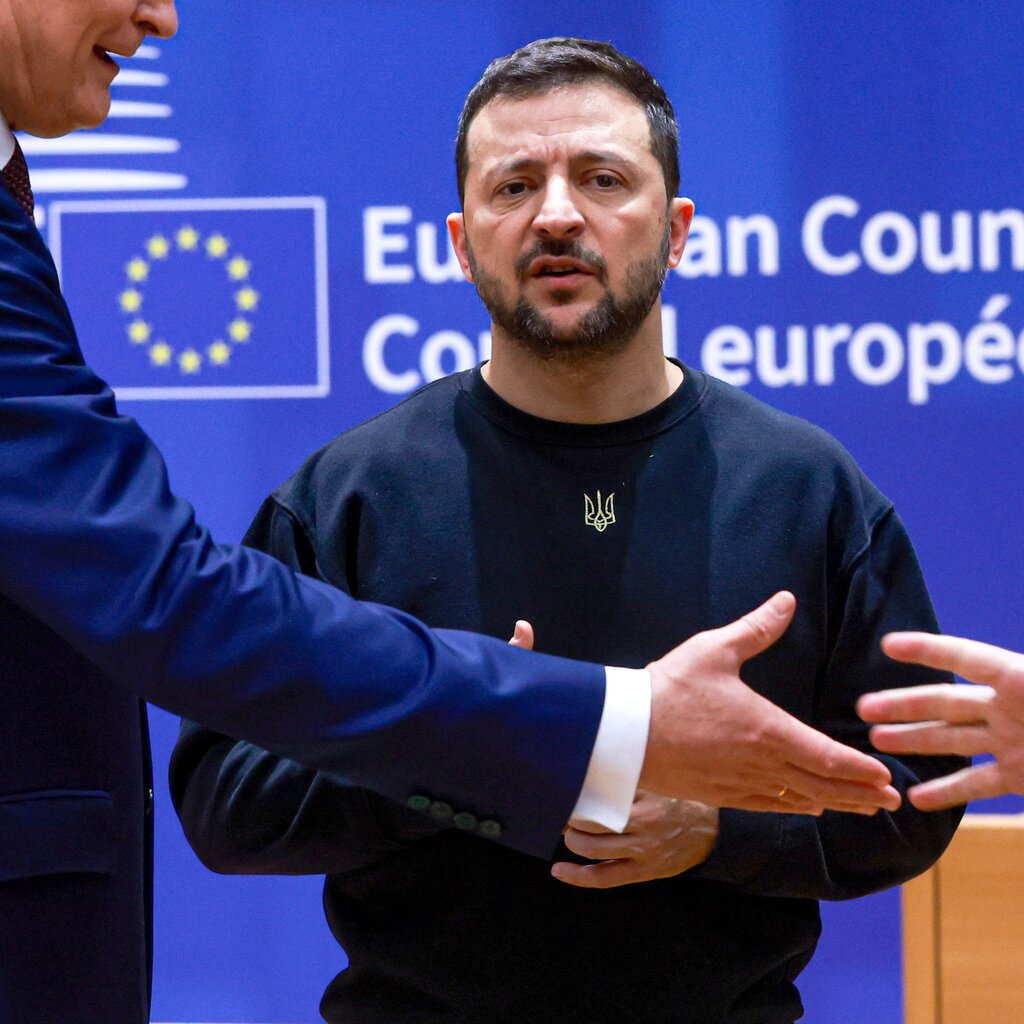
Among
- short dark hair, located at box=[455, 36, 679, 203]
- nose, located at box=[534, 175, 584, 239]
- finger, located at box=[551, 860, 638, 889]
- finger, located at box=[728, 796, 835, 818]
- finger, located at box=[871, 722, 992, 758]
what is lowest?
finger, located at box=[551, 860, 638, 889]

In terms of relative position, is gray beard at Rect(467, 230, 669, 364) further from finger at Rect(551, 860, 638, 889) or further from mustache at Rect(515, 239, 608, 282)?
finger at Rect(551, 860, 638, 889)

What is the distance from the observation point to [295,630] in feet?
4.47

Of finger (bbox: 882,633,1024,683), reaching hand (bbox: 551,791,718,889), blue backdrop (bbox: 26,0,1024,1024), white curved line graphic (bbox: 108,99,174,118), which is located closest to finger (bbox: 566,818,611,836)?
reaching hand (bbox: 551,791,718,889)

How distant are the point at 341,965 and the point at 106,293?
1.60 metres

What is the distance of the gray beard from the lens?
1984 millimetres

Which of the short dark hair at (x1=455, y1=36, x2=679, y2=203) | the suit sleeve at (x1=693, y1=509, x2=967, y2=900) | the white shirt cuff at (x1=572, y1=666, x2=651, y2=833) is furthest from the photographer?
the short dark hair at (x1=455, y1=36, x2=679, y2=203)

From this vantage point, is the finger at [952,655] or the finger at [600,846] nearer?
the finger at [952,655]

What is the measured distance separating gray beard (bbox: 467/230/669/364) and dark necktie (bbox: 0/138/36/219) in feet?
2.28

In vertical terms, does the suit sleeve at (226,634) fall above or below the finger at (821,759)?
above

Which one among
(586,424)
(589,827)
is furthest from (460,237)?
(589,827)

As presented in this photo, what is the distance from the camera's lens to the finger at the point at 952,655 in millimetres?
1554

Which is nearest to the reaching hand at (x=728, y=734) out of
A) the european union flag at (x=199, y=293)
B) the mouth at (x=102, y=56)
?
the mouth at (x=102, y=56)

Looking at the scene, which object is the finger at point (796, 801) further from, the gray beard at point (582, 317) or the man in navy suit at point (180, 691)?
the gray beard at point (582, 317)

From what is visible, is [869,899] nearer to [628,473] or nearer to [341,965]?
[341,965]
